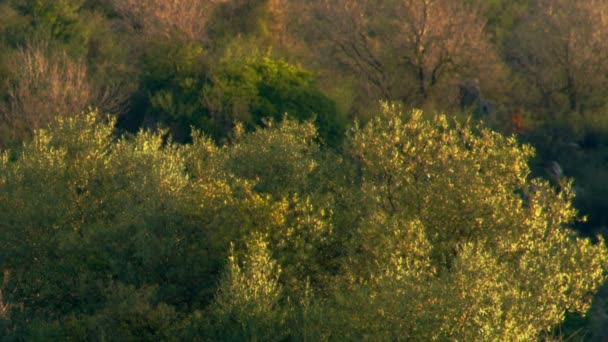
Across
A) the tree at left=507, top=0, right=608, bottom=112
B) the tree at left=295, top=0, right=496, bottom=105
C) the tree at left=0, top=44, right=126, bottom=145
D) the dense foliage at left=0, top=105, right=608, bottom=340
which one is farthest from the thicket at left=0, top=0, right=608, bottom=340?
the tree at left=507, top=0, right=608, bottom=112

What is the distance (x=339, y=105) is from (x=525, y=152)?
2574cm

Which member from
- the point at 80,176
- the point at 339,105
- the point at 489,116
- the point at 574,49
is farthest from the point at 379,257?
the point at 574,49

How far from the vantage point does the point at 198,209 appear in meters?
23.5

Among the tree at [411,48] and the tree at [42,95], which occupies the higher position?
the tree at [411,48]

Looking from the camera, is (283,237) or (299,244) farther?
(283,237)

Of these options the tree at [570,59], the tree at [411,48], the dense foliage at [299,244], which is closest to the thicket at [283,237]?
the dense foliage at [299,244]

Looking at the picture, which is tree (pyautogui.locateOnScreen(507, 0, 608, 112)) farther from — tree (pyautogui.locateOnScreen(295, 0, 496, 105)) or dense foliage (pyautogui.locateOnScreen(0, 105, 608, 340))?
dense foliage (pyautogui.locateOnScreen(0, 105, 608, 340))

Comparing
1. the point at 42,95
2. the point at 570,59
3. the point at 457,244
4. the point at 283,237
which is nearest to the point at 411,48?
the point at 570,59

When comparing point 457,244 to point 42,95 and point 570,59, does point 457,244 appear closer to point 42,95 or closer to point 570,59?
point 42,95

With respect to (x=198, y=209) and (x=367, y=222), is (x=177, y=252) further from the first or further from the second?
(x=367, y=222)

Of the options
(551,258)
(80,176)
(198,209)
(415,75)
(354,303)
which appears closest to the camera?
(354,303)

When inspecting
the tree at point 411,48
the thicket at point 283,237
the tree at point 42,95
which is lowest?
the tree at point 42,95

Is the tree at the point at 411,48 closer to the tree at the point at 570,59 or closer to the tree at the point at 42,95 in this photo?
the tree at the point at 570,59

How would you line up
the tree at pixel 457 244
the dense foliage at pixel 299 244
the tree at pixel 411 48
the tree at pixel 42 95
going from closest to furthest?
the tree at pixel 457 244 < the dense foliage at pixel 299 244 < the tree at pixel 42 95 < the tree at pixel 411 48
